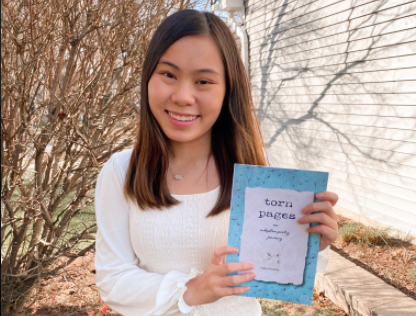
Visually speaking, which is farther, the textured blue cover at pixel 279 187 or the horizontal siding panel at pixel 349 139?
the horizontal siding panel at pixel 349 139

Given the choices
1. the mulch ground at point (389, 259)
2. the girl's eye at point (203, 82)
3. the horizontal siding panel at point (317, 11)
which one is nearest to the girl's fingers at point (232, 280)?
the girl's eye at point (203, 82)

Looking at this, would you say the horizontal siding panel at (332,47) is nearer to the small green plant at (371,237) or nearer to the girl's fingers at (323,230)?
the small green plant at (371,237)

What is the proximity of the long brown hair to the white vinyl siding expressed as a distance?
11.4 feet

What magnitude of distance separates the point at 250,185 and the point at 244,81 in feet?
1.43

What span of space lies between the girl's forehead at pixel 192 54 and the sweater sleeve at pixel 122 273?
430 mm

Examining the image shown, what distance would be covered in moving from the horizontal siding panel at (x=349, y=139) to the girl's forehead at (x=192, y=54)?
3.76 metres

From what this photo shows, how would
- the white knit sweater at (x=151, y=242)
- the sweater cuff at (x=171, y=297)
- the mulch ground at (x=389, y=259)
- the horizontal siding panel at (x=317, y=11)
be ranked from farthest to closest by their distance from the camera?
1. the horizontal siding panel at (x=317, y=11)
2. the mulch ground at (x=389, y=259)
3. the white knit sweater at (x=151, y=242)
4. the sweater cuff at (x=171, y=297)

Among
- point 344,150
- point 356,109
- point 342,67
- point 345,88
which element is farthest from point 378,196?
point 342,67

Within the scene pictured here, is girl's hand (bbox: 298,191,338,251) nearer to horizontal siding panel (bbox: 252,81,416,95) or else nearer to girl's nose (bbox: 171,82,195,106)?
girl's nose (bbox: 171,82,195,106)

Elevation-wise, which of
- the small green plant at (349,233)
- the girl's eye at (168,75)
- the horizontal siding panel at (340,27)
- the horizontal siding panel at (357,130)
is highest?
the horizontal siding panel at (340,27)

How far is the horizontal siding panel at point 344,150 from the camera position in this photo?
4.47 meters

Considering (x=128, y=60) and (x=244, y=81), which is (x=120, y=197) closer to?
(x=244, y=81)

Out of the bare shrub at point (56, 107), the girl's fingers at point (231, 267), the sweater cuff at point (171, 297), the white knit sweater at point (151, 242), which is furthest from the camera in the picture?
the bare shrub at point (56, 107)

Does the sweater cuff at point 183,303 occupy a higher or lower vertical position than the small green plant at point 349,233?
higher
